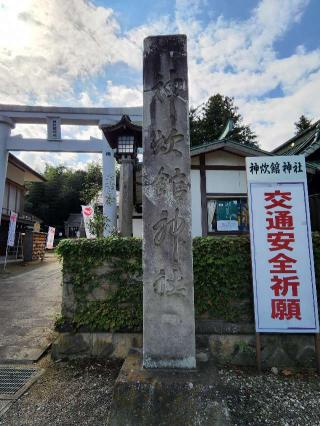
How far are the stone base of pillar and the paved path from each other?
92.6 inches

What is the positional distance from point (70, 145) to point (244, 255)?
31.1ft

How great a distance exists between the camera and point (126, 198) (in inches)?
238

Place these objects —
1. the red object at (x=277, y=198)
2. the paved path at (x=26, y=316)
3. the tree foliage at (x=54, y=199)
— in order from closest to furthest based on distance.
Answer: the red object at (x=277, y=198), the paved path at (x=26, y=316), the tree foliage at (x=54, y=199)

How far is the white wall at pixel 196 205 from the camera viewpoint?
8.17 metres

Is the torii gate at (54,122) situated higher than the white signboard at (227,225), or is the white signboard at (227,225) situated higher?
the torii gate at (54,122)

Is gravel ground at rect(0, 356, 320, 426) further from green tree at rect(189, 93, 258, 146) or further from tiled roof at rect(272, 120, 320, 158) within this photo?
green tree at rect(189, 93, 258, 146)

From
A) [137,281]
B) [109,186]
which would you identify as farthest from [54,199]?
[137,281]

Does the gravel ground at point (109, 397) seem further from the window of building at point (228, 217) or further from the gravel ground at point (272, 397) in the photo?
the window of building at point (228, 217)

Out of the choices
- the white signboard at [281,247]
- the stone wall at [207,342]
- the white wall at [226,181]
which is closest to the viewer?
the white signboard at [281,247]

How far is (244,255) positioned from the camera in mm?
4562

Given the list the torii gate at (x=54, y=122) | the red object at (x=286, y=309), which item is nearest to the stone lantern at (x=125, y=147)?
the red object at (x=286, y=309)

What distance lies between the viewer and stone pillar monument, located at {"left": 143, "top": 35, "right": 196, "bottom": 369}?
11.2ft

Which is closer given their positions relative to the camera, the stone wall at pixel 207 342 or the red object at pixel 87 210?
the stone wall at pixel 207 342

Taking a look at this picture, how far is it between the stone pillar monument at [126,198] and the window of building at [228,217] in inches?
120
